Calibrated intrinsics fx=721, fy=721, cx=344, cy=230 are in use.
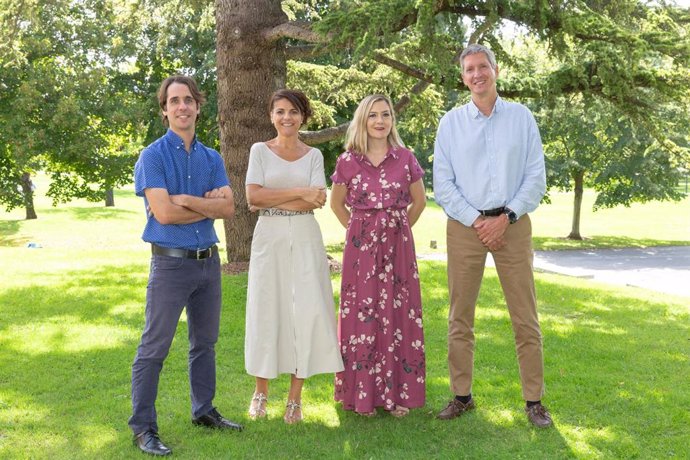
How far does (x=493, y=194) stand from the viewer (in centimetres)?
443

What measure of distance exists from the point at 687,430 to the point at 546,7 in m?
4.29

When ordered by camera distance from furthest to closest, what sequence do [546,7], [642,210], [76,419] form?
[642,210] → [546,7] → [76,419]

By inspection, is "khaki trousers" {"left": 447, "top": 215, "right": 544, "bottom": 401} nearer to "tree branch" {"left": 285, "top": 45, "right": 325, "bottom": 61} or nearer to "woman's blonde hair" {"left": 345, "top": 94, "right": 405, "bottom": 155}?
"woman's blonde hair" {"left": 345, "top": 94, "right": 405, "bottom": 155}

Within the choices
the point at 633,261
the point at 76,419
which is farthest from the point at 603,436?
the point at 633,261

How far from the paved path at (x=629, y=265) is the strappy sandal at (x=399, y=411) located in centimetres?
886

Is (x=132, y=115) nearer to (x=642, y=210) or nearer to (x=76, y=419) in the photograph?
(x=76, y=419)

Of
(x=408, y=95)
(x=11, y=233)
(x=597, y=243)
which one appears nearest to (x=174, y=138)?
(x=408, y=95)

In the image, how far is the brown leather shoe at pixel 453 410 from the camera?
4.65 metres

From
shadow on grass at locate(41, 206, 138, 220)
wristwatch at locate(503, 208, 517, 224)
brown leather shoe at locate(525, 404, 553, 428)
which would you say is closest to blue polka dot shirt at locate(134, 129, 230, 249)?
wristwatch at locate(503, 208, 517, 224)

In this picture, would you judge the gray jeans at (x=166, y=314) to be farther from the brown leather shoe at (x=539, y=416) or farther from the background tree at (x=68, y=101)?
the background tree at (x=68, y=101)

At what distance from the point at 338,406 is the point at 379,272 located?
3.49 ft

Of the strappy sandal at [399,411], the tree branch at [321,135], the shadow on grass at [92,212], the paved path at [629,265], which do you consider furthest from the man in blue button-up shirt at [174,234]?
the shadow on grass at [92,212]

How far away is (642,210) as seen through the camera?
4153cm

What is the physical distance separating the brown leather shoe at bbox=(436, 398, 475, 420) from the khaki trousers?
0.19 meters
